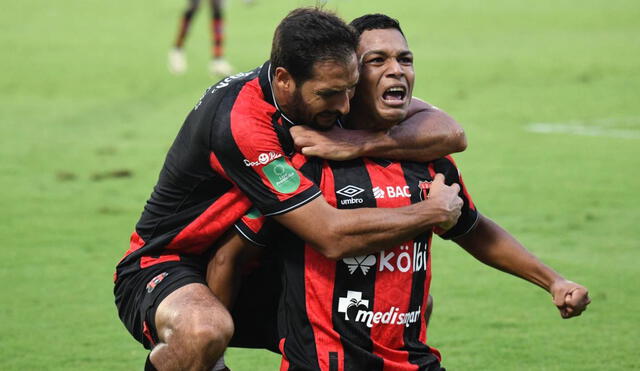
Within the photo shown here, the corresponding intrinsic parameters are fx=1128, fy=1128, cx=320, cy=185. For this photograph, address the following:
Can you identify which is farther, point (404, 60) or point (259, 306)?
point (259, 306)

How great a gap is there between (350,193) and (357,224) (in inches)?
8.9

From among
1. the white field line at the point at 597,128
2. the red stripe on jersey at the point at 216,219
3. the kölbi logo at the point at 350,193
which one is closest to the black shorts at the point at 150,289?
the red stripe on jersey at the point at 216,219

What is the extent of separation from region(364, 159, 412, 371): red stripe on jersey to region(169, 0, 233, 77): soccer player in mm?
13389

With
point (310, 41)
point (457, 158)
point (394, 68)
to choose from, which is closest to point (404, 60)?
point (394, 68)

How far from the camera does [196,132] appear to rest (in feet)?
15.7

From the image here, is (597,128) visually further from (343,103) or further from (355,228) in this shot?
(355,228)

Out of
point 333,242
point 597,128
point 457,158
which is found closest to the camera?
point 333,242

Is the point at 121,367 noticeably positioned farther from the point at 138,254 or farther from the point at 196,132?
the point at 196,132

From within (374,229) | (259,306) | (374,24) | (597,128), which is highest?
(374,24)

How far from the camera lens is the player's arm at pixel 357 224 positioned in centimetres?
448

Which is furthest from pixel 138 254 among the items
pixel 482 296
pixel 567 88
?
pixel 567 88

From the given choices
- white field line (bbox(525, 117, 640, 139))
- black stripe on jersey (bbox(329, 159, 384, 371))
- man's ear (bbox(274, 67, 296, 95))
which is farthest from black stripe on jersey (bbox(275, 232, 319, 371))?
white field line (bbox(525, 117, 640, 139))

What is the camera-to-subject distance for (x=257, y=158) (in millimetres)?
4562

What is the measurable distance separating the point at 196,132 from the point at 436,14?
2201 centimetres
